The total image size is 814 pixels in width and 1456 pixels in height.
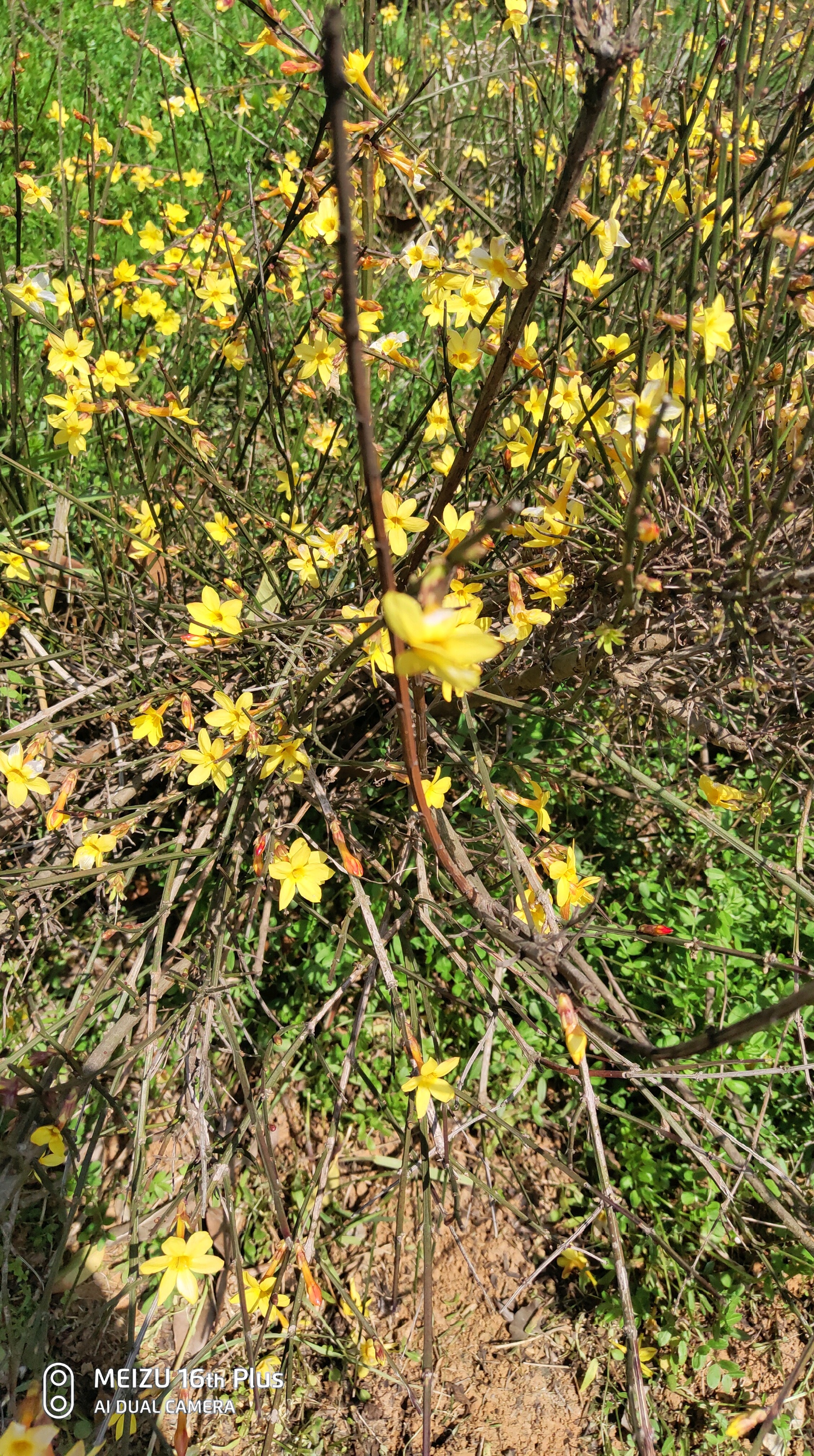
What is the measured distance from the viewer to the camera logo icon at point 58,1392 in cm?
197

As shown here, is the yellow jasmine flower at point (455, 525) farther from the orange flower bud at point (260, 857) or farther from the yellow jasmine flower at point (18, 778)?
the yellow jasmine flower at point (18, 778)

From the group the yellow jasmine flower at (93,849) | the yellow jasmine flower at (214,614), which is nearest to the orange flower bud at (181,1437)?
the yellow jasmine flower at (93,849)

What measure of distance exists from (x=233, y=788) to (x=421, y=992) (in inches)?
29.0

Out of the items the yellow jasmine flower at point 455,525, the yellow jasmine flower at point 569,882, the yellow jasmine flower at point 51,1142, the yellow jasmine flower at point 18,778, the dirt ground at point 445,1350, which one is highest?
the yellow jasmine flower at point 455,525

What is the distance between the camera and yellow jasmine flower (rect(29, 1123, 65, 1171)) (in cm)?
175

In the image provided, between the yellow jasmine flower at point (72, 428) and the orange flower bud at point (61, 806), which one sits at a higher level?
the yellow jasmine flower at point (72, 428)

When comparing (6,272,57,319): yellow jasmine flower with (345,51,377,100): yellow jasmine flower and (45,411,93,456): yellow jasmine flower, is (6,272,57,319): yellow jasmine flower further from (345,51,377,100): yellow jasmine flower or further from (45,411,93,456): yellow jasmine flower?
(345,51,377,100): yellow jasmine flower

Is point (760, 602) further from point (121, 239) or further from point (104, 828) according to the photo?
point (121, 239)

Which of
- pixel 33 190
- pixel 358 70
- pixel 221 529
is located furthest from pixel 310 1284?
pixel 33 190

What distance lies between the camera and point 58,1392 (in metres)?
2.03

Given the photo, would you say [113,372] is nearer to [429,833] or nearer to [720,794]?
[429,833]

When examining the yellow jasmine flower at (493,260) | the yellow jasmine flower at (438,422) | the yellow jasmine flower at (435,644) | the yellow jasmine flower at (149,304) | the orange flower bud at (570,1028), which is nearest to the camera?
the yellow jasmine flower at (435,644)

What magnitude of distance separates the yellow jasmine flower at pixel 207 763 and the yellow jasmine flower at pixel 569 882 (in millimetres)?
732

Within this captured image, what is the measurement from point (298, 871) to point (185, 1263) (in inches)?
29.8
